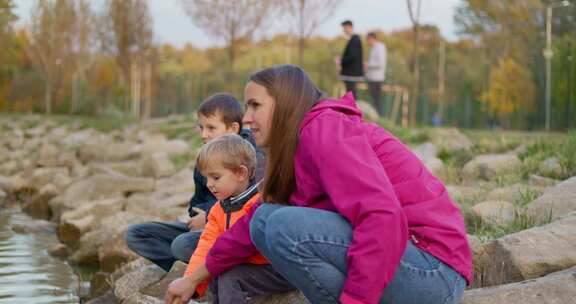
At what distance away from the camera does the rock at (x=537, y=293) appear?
247cm

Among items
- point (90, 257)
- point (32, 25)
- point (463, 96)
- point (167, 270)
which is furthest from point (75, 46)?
point (167, 270)

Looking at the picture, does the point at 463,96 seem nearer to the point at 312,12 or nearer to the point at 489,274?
the point at 312,12

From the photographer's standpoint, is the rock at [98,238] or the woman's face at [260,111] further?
the rock at [98,238]

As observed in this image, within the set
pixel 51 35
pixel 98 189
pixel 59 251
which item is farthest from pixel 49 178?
pixel 51 35

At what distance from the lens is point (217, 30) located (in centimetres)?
1748

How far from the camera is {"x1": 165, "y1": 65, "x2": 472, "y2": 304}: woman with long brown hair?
220 centimetres

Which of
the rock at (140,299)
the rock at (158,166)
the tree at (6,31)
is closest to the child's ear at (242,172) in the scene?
the rock at (140,299)

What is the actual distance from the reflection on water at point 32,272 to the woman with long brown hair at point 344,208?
2.63 meters

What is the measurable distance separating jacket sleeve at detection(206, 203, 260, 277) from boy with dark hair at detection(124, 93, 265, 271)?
990 millimetres

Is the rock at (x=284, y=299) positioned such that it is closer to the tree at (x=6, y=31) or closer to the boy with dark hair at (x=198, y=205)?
the boy with dark hair at (x=198, y=205)

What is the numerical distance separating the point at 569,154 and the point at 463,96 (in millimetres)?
19236

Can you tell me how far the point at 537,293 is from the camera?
251 centimetres

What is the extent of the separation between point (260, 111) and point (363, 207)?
585mm

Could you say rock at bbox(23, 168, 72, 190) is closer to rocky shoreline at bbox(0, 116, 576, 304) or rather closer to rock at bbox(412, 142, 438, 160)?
rocky shoreline at bbox(0, 116, 576, 304)
